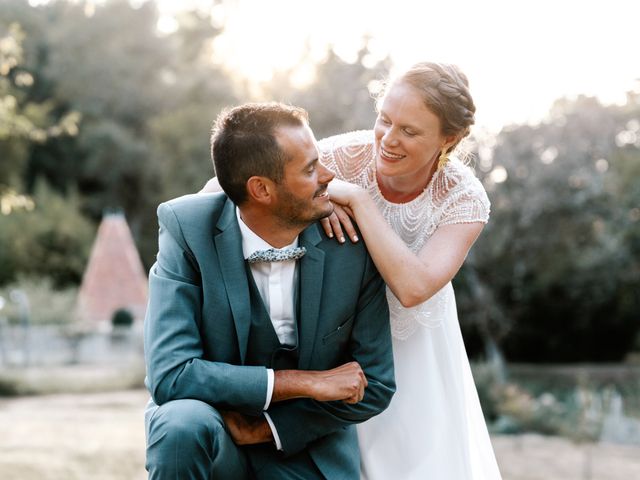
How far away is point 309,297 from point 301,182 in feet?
1.30

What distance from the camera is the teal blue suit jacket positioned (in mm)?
2881

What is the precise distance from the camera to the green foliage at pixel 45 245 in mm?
26766

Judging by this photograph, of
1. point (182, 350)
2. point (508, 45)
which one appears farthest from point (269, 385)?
point (508, 45)

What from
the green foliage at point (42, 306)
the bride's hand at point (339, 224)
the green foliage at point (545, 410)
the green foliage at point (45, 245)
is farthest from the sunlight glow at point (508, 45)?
the bride's hand at point (339, 224)

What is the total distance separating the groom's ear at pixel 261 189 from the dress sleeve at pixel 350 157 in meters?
0.69

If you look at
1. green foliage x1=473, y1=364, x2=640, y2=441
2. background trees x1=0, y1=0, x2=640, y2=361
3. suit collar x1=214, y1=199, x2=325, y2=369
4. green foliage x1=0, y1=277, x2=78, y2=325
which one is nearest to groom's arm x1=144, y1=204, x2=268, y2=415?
suit collar x1=214, y1=199, x2=325, y2=369

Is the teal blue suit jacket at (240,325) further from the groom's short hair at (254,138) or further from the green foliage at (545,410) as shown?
the green foliage at (545,410)

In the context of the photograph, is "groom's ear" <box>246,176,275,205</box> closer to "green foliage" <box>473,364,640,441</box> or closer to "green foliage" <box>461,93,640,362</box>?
"green foliage" <box>473,364,640,441</box>

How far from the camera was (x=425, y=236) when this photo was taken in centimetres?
358

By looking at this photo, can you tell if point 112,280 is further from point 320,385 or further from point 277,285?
point 320,385

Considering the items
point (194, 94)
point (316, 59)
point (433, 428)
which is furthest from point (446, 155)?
point (194, 94)

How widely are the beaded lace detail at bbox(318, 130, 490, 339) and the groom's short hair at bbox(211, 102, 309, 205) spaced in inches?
29.2

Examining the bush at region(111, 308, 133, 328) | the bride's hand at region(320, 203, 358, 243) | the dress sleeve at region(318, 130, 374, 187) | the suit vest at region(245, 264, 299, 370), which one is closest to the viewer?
the suit vest at region(245, 264, 299, 370)

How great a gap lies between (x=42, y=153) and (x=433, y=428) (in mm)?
31116
